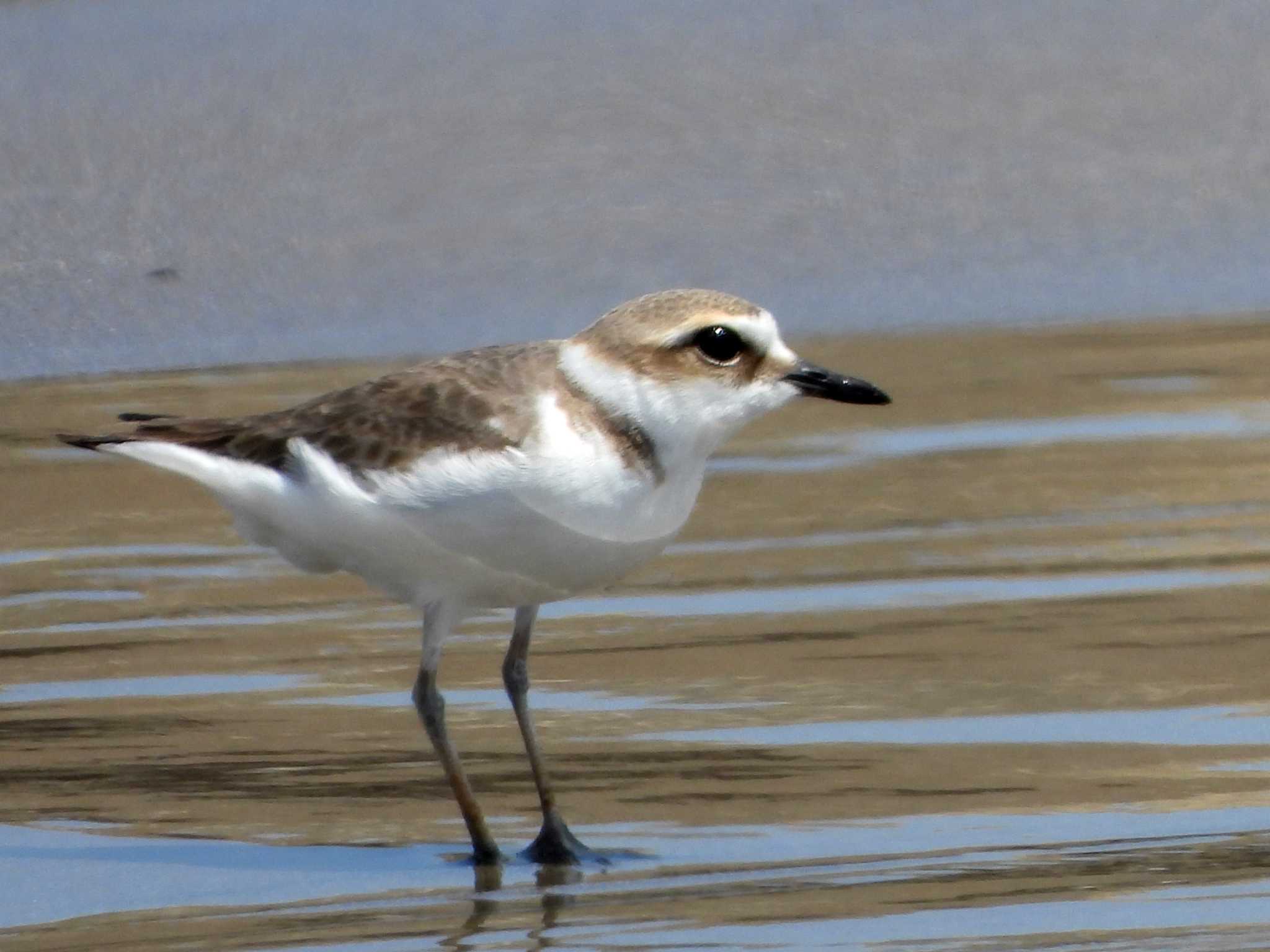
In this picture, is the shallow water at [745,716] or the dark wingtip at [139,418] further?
the dark wingtip at [139,418]

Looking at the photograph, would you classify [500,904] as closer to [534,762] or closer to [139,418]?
[534,762]

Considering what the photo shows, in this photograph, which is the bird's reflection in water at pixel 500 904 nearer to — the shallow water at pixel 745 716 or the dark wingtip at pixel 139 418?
the shallow water at pixel 745 716

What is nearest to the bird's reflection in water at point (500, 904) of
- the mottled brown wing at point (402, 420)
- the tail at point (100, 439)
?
the mottled brown wing at point (402, 420)

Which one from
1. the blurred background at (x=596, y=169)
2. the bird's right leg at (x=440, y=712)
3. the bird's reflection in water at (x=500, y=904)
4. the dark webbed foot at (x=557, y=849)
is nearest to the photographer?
the bird's reflection in water at (x=500, y=904)

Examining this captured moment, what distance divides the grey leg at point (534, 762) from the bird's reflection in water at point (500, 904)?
38 mm

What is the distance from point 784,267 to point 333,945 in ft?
18.0

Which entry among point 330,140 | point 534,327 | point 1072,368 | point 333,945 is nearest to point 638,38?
point 330,140

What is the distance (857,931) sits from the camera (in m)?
3.86

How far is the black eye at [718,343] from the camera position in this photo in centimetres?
452

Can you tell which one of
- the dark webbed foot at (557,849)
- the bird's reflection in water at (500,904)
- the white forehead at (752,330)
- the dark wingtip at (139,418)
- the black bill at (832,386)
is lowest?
the bird's reflection in water at (500,904)

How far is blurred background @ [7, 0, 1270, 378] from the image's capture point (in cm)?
889

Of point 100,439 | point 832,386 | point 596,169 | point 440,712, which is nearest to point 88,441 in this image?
point 100,439

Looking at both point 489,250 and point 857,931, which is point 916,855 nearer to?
point 857,931

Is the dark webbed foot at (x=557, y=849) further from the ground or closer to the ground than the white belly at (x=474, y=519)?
closer to the ground
